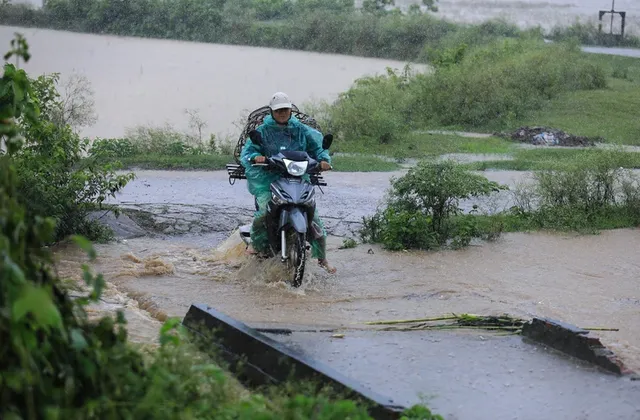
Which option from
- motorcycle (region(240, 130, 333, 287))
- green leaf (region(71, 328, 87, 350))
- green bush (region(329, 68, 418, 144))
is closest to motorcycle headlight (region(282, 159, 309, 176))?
motorcycle (region(240, 130, 333, 287))

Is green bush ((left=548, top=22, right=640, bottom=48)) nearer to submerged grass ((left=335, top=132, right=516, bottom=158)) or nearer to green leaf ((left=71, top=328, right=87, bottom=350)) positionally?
submerged grass ((left=335, top=132, right=516, bottom=158))

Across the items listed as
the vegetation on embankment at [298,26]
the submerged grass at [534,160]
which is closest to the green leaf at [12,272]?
the submerged grass at [534,160]

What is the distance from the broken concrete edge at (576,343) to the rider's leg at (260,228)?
3196 mm

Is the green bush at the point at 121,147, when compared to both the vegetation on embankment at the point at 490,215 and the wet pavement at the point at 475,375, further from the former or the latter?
the wet pavement at the point at 475,375

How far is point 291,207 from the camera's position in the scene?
32.3ft

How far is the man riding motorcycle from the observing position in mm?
10234

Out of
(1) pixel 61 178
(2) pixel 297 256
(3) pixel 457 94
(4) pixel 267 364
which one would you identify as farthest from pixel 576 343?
(3) pixel 457 94

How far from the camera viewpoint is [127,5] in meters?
32.7

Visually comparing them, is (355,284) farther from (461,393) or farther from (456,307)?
(461,393)

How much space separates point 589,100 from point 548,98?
112 centimetres

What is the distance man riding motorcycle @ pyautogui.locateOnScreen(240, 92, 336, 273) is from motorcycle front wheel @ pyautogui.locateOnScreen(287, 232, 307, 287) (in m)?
0.42

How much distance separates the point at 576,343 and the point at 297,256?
3068 mm

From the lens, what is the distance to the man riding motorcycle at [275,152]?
403 inches

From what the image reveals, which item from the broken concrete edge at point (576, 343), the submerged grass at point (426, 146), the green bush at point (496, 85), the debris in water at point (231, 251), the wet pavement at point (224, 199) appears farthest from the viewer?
the green bush at point (496, 85)
